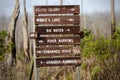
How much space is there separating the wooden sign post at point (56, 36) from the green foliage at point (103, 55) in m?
1.62

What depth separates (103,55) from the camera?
33.0ft

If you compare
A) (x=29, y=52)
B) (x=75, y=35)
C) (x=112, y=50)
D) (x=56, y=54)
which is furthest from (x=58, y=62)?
(x=29, y=52)

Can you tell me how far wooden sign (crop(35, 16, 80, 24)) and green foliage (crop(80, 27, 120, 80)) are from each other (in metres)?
1.63

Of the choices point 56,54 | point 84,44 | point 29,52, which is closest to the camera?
point 56,54

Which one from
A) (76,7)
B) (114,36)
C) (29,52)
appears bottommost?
(29,52)

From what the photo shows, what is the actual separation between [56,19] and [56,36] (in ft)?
1.24

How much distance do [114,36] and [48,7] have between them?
8.22 ft

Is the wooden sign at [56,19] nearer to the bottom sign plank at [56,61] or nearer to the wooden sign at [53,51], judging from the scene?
the wooden sign at [53,51]

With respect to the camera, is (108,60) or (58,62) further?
(108,60)

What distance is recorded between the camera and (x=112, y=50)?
10.2 meters

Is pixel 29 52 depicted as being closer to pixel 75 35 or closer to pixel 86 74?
pixel 86 74

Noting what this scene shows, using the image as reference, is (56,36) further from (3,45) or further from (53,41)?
(3,45)

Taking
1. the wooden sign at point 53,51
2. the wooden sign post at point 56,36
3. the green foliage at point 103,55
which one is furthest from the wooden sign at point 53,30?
the green foliage at point 103,55

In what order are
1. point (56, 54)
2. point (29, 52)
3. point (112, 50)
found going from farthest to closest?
point (29, 52) < point (112, 50) < point (56, 54)
